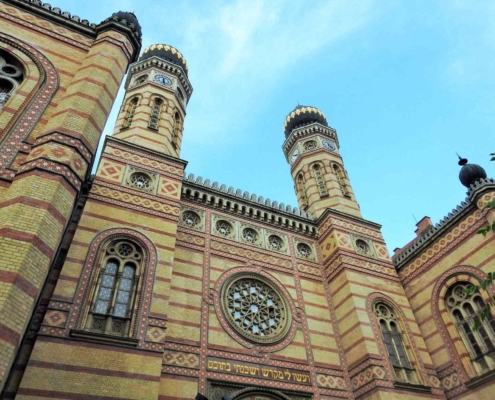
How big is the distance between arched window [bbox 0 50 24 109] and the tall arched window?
1195 centimetres

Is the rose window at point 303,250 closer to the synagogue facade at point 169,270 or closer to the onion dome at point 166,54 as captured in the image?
the synagogue facade at point 169,270

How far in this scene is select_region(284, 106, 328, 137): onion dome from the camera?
18.9m

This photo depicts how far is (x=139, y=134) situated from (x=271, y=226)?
5457 millimetres

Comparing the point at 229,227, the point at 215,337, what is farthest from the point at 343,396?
the point at 229,227

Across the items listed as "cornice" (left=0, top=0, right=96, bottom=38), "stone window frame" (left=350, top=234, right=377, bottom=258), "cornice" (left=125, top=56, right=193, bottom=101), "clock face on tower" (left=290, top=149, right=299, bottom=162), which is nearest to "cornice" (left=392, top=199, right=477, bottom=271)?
"stone window frame" (left=350, top=234, right=377, bottom=258)

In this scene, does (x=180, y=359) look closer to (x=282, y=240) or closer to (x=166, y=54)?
(x=282, y=240)

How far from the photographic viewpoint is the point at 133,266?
8.88m

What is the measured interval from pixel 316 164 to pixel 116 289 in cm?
1104

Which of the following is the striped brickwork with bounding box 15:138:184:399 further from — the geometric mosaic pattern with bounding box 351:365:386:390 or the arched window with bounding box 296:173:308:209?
the arched window with bounding box 296:173:308:209

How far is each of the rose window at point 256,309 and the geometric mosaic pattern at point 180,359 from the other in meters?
1.50

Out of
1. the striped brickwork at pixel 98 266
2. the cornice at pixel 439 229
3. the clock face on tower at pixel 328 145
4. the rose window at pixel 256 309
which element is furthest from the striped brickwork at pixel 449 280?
the striped brickwork at pixel 98 266

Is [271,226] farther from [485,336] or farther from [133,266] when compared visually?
[485,336]

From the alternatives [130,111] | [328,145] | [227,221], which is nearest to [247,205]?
[227,221]

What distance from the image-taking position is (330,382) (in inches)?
391
